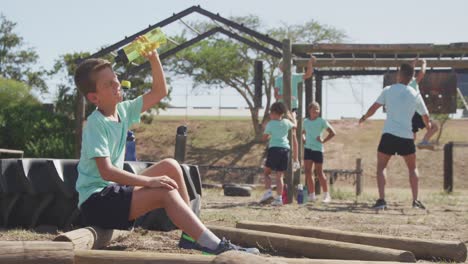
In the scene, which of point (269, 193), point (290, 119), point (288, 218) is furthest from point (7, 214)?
point (290, 119)

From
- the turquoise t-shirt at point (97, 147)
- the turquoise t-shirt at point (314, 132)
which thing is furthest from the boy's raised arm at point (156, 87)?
the turquoise t-shirt at point (314, 132)

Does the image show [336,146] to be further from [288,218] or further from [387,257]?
[387,257]

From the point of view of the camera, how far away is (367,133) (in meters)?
40.7

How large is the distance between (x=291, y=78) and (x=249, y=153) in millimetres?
23809

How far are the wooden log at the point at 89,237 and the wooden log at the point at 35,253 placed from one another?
35 centimetres

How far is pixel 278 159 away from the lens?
11.9m

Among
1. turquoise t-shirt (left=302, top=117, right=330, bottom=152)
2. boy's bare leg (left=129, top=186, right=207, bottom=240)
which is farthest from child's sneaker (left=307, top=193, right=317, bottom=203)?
boy's bare leg (left=129, top=186, right=207, bottom=240)

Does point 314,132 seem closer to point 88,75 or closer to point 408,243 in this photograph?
point 408,243

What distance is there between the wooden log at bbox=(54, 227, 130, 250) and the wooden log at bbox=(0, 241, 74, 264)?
0.35m

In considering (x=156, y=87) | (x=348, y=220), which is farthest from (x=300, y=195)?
(x=156, y=87)

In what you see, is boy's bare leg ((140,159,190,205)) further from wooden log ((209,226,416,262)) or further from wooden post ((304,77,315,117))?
wooden post ((304,77,315,117))

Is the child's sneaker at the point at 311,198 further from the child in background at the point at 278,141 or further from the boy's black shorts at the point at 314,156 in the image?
the child in background at the point at 278,141

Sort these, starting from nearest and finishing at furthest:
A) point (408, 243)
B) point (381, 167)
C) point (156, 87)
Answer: point (156, 87), point (408, 243), point (381, 167)

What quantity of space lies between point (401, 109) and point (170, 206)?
6.47 meters
